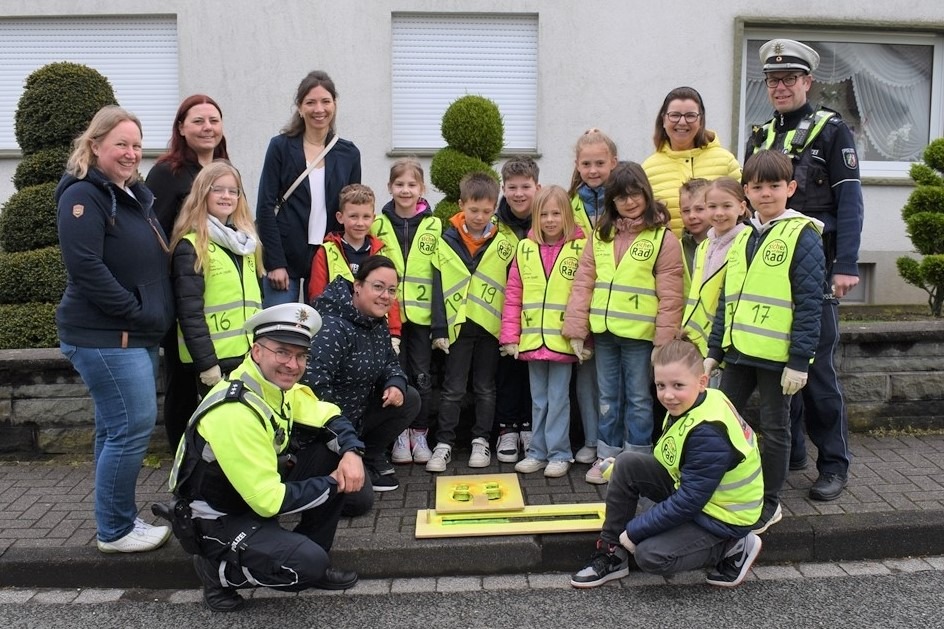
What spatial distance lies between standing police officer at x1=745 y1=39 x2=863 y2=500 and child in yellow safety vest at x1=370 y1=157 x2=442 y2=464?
2055 mm

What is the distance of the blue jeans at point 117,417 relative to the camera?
3.72 meters

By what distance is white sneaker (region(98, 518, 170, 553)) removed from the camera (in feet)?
12.7

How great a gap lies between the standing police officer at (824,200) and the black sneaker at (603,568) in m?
1.29

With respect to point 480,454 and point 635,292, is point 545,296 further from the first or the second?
point 480,454

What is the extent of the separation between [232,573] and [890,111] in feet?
33.9

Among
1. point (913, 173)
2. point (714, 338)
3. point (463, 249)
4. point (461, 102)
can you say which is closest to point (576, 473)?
point (714, 338)

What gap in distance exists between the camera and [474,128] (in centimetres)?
673

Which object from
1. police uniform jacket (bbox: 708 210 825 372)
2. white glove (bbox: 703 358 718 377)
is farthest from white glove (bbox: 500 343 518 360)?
police uniform jacket (bbox: 708 210 825 372)

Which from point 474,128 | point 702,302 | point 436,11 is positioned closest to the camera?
point 702,302

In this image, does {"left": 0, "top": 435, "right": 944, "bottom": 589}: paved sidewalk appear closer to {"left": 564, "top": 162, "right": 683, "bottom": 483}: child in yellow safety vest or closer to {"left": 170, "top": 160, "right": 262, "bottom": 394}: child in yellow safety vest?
{"left": 564, "top": 162, "right": 683, "bottom": 483}: child in yellow safety vest

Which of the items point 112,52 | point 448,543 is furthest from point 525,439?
point 112,52

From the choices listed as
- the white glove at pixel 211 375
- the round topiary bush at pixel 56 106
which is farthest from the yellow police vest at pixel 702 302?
the round topiary bush at pixel 56 106

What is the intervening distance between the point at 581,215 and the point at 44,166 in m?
4.13

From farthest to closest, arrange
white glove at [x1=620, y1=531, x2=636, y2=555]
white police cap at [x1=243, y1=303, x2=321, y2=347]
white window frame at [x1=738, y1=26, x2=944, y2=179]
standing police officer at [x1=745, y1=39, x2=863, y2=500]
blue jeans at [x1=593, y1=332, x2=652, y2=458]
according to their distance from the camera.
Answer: white window frame at [x1=738, y1=26, x2=944, y2=179] < blue jeans at [x1=593, y1=332, x2=652, y2=458] < standing police officer at [x1=745, y1=39, x2=863, y2=500] < white glove at [x1=620, y1=531, x2=636, y2=555] < white police cap at [x1=243, y1=303, x2=321, y2=347]
